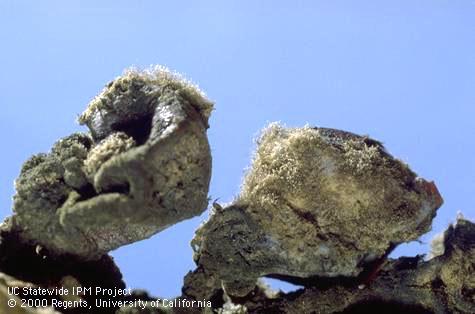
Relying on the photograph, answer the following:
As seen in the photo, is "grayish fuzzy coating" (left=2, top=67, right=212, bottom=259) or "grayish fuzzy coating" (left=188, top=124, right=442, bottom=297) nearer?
"grayish fuzzy coating" (left=2, top=67, right=212, bottom=259)

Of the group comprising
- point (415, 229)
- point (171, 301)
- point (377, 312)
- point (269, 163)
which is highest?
point (269, 163)

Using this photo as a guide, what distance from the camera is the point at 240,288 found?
837 centimetres

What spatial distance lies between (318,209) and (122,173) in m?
3.40

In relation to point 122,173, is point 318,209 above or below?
below

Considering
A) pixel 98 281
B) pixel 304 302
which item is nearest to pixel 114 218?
pixel 98 281

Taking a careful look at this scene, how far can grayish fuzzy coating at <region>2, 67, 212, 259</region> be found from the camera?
582cm

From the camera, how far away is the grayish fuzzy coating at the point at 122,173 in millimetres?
5824

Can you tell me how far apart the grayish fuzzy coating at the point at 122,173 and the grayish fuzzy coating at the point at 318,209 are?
1.33 m

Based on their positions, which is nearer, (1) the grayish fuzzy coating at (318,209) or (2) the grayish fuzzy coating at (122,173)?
(2) the grayish fuzzy coating at (122,173)

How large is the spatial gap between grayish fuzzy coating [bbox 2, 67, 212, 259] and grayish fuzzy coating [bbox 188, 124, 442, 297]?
133cm

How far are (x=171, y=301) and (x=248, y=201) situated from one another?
2341 mm

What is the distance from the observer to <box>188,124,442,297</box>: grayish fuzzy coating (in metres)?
7.33

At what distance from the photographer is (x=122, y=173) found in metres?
5.73

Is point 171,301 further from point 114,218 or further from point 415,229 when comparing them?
point 415,229
